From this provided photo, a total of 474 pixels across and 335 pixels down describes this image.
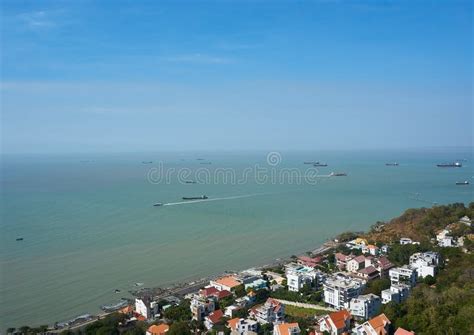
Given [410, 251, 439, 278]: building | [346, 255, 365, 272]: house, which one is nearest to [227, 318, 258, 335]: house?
[346, 255, 365, 272]: house

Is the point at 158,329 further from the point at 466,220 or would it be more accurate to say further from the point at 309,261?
the point at 466,220

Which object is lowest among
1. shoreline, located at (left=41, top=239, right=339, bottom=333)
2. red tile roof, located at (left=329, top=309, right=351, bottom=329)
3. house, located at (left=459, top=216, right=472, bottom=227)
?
shoreline, located at (left=41, top=239, right=339, bottom=333)

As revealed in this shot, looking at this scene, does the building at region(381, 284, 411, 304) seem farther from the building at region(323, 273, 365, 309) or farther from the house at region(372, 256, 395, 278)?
the house at region(372, 256, 395, 278)

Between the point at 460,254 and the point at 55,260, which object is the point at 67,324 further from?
the point at 460,254

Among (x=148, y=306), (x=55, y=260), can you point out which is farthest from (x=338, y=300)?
(x=55, y=260)

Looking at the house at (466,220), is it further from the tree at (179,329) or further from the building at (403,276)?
the tree at (179,329)

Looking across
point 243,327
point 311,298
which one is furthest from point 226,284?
point 243,327
